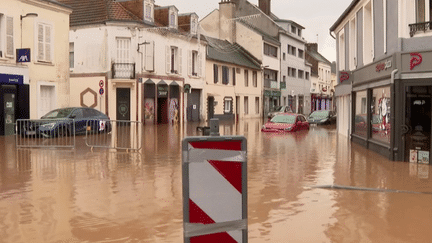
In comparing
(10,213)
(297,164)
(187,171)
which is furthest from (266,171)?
(187,171)

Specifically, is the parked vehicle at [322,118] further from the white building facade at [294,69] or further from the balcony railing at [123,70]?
the white building facade at [294,69]

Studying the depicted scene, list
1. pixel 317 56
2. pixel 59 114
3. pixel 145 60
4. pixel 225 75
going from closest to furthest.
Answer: pixel 59 114 < pixel 145 60 < pixel 225 75 < pixel 317 56

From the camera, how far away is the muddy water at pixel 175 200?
5992 mm

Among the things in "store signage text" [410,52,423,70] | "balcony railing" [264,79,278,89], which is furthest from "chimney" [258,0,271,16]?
"store signage text" [410,52,423,70]

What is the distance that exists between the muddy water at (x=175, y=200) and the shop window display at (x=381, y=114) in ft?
4.42

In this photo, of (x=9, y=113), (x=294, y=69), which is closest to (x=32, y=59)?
→ (x=9, y=113)

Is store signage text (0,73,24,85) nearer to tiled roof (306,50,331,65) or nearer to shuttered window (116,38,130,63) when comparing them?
shuttered window (116,38,130,63)

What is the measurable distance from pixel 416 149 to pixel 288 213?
7.27 meters

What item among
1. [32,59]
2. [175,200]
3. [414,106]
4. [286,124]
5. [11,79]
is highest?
[32,59]

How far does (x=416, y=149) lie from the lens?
42.2 ft

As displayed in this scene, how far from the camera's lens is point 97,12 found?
34500 mm

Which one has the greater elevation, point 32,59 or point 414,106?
point 32,59

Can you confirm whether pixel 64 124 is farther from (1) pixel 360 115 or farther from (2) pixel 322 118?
(2) pixel 322 118

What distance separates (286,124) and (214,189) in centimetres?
2485
